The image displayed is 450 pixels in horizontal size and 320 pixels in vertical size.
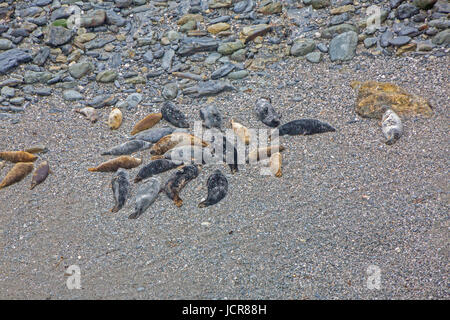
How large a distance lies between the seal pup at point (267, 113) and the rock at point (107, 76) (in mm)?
1897

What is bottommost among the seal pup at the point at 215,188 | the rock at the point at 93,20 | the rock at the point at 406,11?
the seal pup at the point at 215,188

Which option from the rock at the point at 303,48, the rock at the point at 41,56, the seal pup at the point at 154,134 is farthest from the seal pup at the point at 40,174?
the rock at the point at 303,48

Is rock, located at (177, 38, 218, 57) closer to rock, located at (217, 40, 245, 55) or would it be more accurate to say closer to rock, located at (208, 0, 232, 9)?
rock, located at (217, 40, 245, 55)

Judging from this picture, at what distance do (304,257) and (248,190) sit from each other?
0.84 meters

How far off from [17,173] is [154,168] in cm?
A: 133

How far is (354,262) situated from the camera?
9.67ft

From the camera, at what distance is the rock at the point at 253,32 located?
5.42 metres

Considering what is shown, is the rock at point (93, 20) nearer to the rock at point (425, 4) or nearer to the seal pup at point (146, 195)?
the seal pup at point (146, 195)

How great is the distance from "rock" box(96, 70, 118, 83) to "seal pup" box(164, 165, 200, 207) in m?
2.03

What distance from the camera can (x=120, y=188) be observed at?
3.73 meters

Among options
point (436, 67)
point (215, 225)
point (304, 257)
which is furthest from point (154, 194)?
point (436, 67)

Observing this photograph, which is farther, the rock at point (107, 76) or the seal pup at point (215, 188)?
the rock at point (107, 76)

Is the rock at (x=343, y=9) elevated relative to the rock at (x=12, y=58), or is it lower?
elevated
